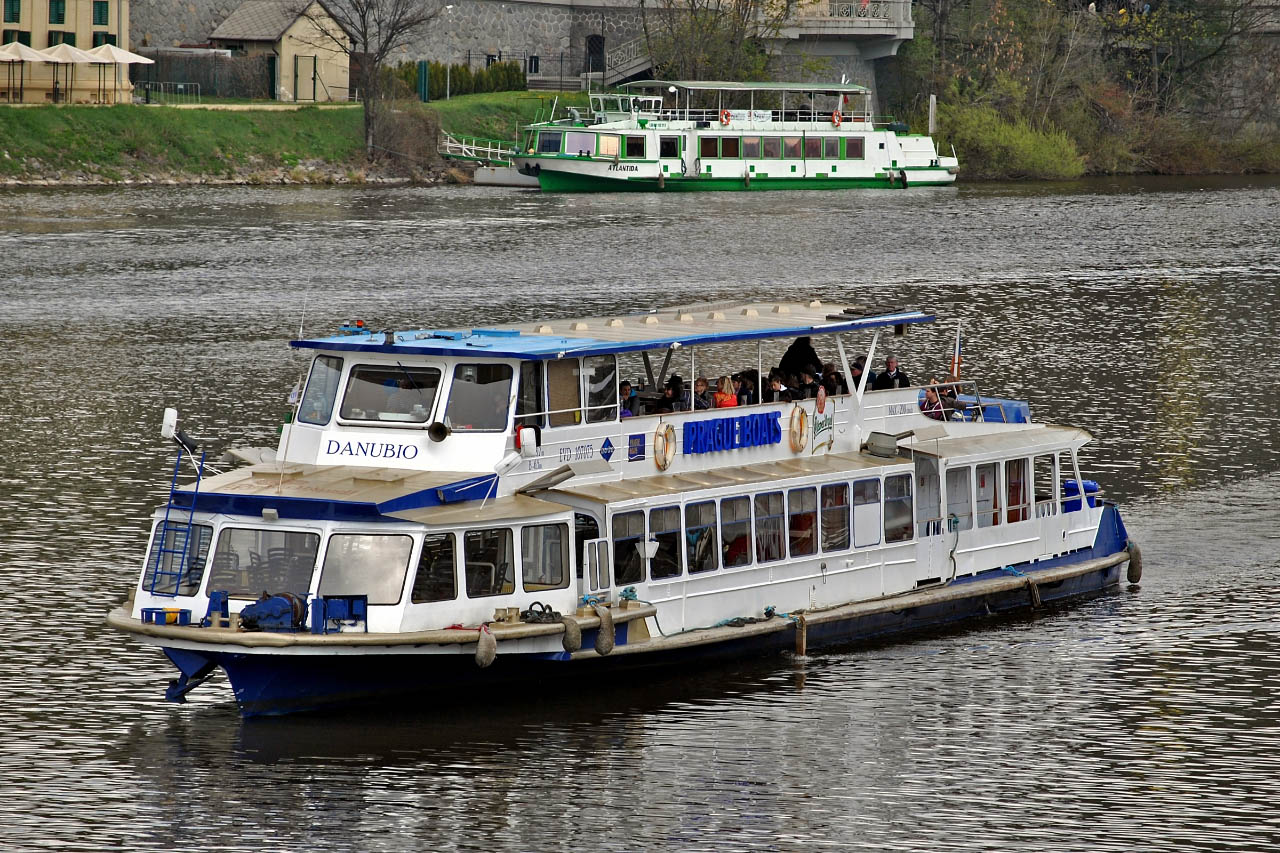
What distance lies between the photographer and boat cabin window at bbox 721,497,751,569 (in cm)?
2725

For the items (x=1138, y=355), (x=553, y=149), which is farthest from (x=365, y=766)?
(x=553, y=149)

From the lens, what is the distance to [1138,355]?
5522 cm

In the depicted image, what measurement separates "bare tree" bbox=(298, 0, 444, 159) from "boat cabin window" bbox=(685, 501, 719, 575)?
77.6 metres

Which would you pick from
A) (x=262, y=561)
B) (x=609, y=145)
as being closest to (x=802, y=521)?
(x=262, y=561)

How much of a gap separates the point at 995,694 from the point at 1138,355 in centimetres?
3061

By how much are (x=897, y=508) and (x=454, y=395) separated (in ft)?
24.5

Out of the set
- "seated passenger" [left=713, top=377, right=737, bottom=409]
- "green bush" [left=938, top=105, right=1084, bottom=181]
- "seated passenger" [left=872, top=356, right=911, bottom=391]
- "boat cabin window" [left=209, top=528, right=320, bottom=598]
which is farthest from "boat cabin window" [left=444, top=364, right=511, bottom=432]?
"green bush" [left=938, top=105, right=1084, bottom=181]

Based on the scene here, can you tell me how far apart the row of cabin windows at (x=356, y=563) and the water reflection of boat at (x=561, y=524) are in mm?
27

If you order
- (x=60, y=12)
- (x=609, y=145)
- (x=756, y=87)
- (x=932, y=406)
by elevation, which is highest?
(x=60, y=12)

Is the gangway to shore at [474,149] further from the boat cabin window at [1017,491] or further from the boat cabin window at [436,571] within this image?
the boat cabin window at [436,571]

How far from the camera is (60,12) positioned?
327 ft

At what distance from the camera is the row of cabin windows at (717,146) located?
102 meters

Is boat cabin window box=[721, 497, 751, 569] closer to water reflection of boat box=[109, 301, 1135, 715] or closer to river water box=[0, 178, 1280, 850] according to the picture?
water reflection of boat box=[109, 301, 1135, 715]

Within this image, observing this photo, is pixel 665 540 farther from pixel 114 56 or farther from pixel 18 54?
pixel 18 54
